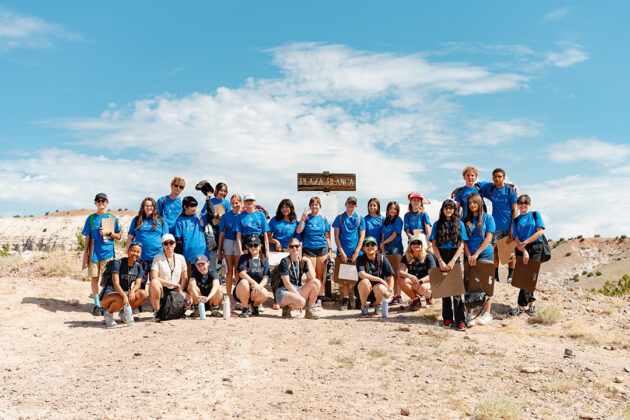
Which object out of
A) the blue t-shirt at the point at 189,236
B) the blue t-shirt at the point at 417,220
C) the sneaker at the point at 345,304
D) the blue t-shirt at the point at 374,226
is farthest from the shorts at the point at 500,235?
the blue t-shirt at the point at 189,236

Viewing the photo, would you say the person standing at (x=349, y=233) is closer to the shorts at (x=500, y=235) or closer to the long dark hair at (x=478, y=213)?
the long dark hair at (x=478, y=213)

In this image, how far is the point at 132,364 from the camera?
6684mm

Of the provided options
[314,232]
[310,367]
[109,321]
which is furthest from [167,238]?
[310,367]

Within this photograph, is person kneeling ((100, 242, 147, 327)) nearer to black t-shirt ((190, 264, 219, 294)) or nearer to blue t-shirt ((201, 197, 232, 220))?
black t-shirt ((190, 264, 219, 294))

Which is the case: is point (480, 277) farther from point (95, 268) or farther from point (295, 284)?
point (95, 268)

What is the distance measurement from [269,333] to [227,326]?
774 millimetres

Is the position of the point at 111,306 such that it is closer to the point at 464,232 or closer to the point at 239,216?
the point at 239,216

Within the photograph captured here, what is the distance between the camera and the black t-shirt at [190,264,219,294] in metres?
8.80

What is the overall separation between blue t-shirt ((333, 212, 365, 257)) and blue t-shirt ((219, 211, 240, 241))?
1825mm

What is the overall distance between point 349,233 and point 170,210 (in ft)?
10.4


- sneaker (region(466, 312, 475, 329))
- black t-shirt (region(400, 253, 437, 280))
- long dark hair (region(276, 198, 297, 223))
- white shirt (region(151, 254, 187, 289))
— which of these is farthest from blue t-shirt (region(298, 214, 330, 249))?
sneaker (region(466, 312, 475, 329))

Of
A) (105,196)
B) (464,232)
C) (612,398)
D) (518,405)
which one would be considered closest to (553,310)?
(464,232)

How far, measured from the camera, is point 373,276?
354 inches

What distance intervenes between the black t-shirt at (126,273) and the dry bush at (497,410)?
18.7 feet
